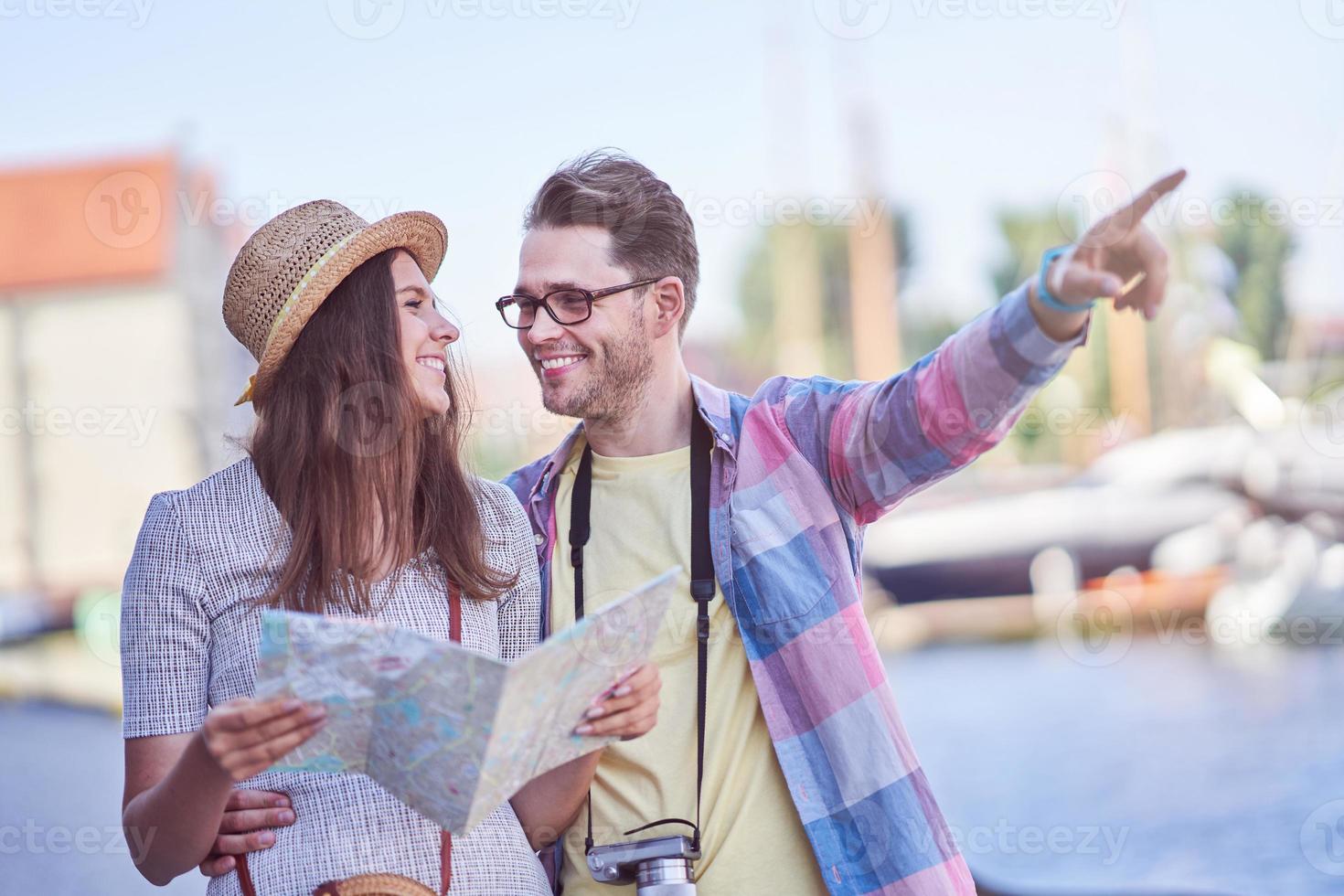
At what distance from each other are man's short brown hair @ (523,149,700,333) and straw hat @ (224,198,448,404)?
0.57 meters

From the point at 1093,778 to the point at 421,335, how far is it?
926 cm

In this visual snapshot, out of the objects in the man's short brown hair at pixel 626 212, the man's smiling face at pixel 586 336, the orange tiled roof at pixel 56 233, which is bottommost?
the man's smiling face at pixel 586 336

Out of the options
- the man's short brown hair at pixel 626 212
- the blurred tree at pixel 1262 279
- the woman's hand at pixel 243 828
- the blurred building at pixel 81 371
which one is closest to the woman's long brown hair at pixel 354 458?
the woman's hand at pixel 243 828

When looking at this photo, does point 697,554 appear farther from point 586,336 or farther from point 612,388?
point 586,336

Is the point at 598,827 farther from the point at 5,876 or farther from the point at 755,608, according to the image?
the point at 5,876

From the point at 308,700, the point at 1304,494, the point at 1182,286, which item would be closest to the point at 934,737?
the point at 1304,494

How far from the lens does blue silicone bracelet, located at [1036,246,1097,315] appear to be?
1912mm

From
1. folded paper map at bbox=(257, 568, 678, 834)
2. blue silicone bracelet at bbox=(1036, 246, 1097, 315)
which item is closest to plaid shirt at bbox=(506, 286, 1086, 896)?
blue silicone bracelet at bbox=(1036, 246, 1097, 315)

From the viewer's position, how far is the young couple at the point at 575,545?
74.6 inches

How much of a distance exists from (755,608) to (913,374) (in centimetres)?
49

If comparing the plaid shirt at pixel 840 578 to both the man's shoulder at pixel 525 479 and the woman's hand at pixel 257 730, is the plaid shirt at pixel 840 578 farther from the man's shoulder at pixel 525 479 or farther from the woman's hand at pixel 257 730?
the woman's hand at pixel 257 730

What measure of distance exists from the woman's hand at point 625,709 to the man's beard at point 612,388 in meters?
0.81

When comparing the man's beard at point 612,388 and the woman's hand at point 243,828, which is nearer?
the woman's hand at point 243,828

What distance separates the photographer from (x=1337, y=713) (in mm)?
11688
